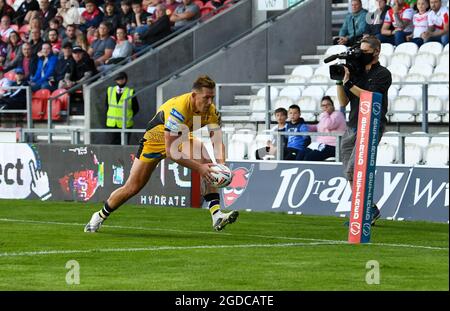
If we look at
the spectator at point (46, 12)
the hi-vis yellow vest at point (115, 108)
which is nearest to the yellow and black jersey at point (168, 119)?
the hi-vis yellow vest at point (115, 108)

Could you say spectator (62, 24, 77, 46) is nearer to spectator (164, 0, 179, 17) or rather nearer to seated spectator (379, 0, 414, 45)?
spectator (164, 0, 179, 17)

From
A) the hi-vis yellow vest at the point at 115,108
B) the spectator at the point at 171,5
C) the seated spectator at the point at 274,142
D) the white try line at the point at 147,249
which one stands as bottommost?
the white try line at the point at 147,249

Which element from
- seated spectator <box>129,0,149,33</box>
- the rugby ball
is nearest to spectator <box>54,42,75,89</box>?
seated spectator <box>129,0,149,33</box>

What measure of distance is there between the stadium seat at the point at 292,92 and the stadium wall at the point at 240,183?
13.2 feet

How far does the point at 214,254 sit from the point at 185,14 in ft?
52.6

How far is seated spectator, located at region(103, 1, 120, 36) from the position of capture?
102 feet

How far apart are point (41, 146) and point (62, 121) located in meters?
5.12

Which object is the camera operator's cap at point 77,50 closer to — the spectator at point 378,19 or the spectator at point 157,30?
the spectator at point 157,30

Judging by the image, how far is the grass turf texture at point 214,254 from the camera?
11656 mm

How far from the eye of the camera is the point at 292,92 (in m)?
25.5

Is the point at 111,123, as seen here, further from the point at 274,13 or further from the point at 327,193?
the point at 327,193

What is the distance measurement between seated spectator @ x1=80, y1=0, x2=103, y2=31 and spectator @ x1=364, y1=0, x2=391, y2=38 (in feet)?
28.7

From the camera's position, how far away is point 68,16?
33156 millimetres
